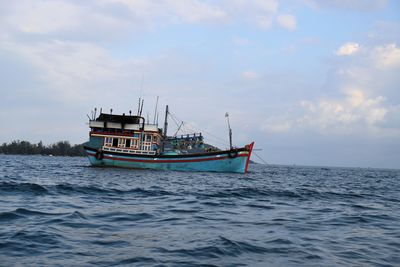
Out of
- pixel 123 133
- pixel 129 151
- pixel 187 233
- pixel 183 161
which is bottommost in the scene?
pixel 187 233

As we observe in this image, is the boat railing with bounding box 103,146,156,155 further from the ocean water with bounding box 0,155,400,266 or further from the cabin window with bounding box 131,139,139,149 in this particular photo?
the ocean water with bounding box 0,155,400,266

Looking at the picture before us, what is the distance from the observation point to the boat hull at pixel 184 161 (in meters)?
42.2

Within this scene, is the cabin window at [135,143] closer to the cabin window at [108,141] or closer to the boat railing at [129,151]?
the boat railing at [129,151]

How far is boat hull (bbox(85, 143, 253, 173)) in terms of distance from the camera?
139ft

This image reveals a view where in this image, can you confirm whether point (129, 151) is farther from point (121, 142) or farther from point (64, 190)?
point (64, 190)

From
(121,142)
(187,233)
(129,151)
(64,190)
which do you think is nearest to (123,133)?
(121,142)

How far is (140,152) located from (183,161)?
16.5 ft

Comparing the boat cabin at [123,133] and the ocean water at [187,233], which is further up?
the boat cabin at [123,133]

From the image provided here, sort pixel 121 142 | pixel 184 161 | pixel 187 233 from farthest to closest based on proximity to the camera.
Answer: pixel 121 142 < pixel 184 161 < pixel 187 233

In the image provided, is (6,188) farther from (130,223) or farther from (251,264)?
(251,264)

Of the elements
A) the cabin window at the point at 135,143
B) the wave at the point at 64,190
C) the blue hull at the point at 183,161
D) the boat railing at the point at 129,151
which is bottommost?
the wave at the point at 64,190

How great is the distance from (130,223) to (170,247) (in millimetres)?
2701

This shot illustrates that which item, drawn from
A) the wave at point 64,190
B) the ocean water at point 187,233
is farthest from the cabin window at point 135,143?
the ocean water at point 187,233

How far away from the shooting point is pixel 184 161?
4231cm
